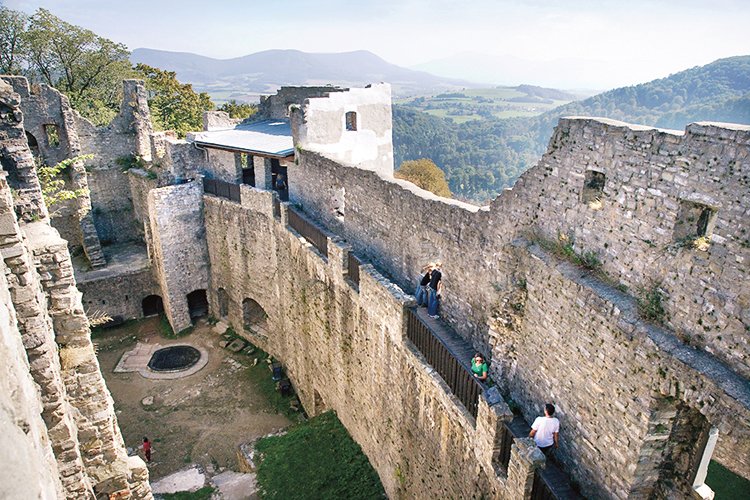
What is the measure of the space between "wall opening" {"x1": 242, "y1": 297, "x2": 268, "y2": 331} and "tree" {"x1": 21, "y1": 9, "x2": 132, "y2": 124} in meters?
17.9

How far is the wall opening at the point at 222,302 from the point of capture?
18.9 metres

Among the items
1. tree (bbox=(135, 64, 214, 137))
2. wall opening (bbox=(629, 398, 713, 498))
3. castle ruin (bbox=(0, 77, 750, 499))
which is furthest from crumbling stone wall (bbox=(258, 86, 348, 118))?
wall opening (bbox=(629, 398, 713, 498))

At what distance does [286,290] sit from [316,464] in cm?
535

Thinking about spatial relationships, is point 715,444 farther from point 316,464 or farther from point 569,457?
point 316,464

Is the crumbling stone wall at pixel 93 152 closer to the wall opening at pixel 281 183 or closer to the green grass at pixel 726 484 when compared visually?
the wall opening at pixel 281 183

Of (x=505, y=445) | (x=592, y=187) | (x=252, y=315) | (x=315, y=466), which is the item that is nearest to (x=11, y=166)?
(x=315, y=466)

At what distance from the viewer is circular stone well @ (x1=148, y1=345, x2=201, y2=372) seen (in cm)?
1673

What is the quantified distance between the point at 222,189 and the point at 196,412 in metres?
7.09

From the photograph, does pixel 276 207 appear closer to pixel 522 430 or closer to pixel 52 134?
pixel 522 430

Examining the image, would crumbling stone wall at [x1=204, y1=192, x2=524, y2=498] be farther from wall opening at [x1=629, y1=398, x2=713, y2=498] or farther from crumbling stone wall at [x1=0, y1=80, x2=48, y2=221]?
crumbling stone wall at [x1=0, y1=80, x2=48, y2=221]

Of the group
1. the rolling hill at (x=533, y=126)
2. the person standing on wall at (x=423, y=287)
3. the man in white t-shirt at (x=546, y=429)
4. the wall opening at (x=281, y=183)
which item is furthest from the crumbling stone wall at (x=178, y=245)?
the rolling hill at (x=533, y=126)

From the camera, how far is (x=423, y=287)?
937cm

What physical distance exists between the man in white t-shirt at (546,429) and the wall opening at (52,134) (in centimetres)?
2118

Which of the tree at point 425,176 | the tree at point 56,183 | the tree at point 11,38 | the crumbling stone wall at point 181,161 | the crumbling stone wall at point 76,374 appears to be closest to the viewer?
the crumbling stone wall at point 76,374
